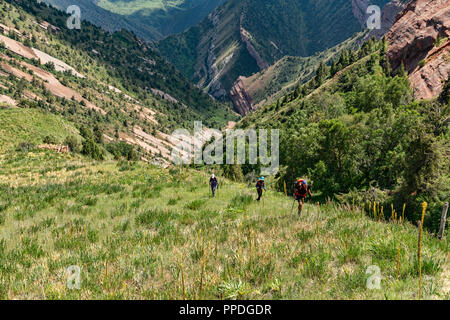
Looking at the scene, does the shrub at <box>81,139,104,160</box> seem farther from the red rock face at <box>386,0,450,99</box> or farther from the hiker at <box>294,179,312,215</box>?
the red rock face at <box>386,0,450,99</box>

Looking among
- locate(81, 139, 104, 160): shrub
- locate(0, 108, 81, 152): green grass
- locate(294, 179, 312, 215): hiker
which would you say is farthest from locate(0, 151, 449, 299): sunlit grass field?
locate(0, 108, 81, 152): green grass

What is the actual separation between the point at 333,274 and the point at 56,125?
73.0m

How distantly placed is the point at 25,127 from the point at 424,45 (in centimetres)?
11985

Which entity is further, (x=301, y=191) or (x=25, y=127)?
(x=25, y=127)

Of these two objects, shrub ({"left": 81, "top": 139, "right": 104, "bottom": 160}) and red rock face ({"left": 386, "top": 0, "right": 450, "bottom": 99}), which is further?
red rock face ({"left": 386, "top": 0, "right": 450, "bottom": 99})

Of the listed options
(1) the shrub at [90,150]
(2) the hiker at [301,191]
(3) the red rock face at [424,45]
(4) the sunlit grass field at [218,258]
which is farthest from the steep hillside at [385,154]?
(1) the shrub at [90,150]

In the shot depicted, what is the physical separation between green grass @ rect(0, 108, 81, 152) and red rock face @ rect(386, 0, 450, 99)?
96.0 meters

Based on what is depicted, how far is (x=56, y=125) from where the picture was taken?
6275cm

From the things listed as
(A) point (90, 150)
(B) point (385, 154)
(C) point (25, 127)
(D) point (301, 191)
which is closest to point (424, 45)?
(B) point (385, 154)

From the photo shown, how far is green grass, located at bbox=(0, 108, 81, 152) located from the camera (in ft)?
148

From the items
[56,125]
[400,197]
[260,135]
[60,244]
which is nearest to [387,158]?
[400,197]

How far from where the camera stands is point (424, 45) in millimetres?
89188

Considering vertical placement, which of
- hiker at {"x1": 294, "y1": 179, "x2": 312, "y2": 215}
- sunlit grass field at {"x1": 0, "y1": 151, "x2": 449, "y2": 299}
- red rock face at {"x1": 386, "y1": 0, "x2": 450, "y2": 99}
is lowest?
sunlit grass field at {"x1": 0, "y1": 151, "x2": 449, "y2": 299}

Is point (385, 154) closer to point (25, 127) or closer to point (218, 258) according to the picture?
point (218, 258)
